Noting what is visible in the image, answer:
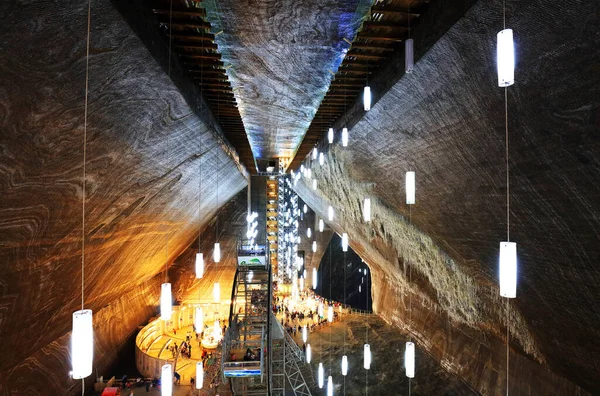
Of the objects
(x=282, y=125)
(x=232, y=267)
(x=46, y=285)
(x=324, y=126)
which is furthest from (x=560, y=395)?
(x=232, y=267)

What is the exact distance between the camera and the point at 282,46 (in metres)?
4.75

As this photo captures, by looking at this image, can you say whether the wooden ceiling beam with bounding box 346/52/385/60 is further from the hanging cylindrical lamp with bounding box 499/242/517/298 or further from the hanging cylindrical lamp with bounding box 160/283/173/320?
the hanging cylindrical lamp with bounding box 160/283/173/320

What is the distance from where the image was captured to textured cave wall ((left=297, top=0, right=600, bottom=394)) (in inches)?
108

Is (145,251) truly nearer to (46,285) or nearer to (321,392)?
(46,285)

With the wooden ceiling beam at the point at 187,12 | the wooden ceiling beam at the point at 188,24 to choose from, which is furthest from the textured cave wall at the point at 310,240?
the wooden ceiling beam at the point at 187,12

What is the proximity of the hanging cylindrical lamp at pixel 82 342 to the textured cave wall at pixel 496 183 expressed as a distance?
3834 mm

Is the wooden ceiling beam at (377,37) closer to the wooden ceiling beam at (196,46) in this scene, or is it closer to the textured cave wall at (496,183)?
the textured cave wall at (496,183)

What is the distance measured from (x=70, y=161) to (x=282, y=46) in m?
2.90

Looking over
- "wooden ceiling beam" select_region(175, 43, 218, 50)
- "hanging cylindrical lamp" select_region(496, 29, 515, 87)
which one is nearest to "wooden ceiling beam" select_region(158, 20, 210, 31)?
"wooden ceiling beam" select_region(175, 43, 218, 50)

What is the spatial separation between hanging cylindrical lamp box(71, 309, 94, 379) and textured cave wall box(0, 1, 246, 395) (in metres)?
1.54

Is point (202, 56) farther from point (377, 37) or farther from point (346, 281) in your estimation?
point (346, 281)

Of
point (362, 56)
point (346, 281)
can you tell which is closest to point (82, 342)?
point (362, 56)

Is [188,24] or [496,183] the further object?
[496,183]

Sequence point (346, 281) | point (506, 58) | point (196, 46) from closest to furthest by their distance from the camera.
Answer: point (506, 58)
point (196, 46)
point (346, 281)
